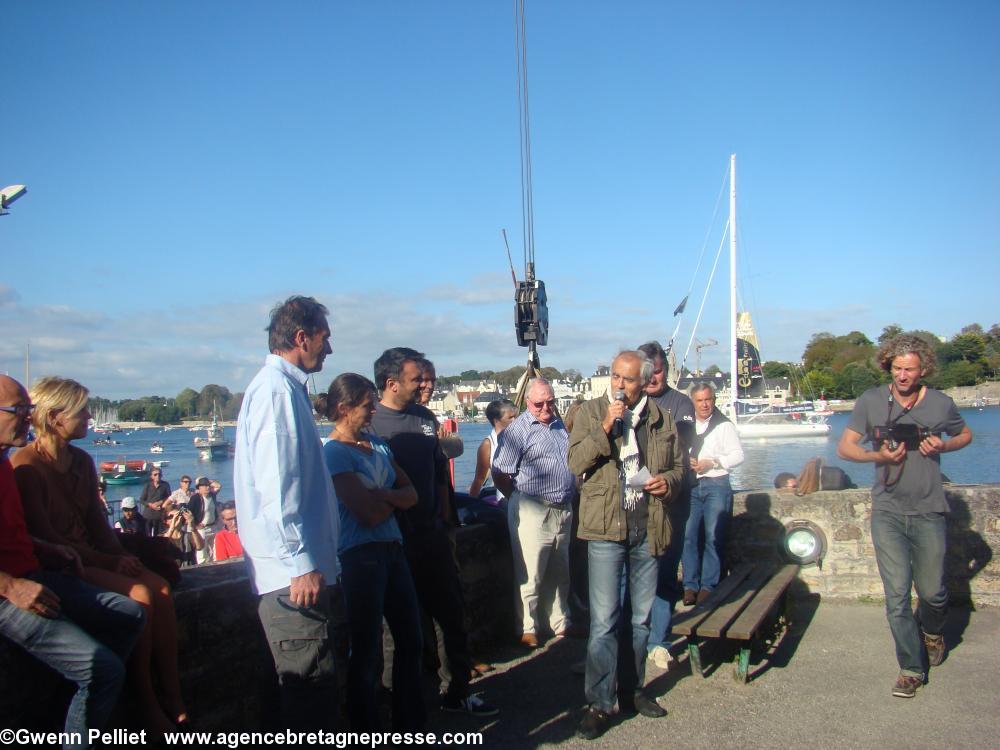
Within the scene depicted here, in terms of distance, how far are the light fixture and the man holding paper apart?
2.58 metres

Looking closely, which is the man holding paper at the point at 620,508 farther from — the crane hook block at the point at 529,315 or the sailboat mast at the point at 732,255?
the sailboat mast at the point at 732,255

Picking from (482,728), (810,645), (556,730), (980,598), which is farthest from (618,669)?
(980,598)

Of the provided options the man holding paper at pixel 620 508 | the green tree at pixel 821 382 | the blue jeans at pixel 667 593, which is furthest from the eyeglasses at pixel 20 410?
the green tree at pixel 821 382

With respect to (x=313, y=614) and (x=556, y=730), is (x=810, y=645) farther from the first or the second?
(x=313, y=614)

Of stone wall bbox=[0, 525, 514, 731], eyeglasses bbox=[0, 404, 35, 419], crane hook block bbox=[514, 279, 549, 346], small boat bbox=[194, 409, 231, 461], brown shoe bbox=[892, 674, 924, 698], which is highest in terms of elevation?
crane hook block bbox=[514, 279, 549, 346]

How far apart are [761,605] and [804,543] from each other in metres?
1.85

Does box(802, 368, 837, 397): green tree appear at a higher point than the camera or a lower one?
lower

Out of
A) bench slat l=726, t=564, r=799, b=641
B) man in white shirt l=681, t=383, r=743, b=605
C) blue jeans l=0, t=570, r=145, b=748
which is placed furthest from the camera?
man in white shirt l=681, t=383, r=743, b=605

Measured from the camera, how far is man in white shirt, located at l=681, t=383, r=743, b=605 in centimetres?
631

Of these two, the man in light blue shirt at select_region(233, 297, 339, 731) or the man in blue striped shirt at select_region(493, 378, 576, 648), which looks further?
the man in blue striped shirt at select_region(493, 378, 576, 648)

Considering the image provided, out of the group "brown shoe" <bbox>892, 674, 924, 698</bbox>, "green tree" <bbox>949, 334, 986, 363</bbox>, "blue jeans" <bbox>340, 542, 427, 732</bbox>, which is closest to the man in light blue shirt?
"blue jeans" <bbox>340, 542, 427, 732</bbox>

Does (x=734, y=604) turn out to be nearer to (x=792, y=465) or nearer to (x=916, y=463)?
(x=916, y=463)

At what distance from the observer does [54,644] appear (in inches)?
108

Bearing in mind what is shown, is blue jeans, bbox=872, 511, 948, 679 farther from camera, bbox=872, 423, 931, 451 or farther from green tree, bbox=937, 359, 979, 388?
green tree, bbox=937, 359, 979, 388
